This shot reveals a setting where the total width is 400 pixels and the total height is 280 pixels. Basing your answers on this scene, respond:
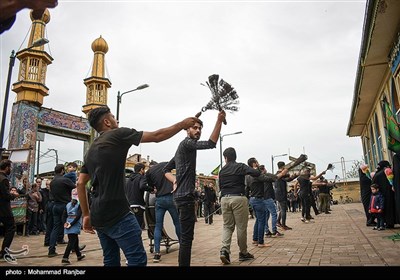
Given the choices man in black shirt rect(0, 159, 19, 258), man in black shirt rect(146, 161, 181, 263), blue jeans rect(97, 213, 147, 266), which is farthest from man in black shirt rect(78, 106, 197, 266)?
man in black shirt rect(0, 159, 19, 258)

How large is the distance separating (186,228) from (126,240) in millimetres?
1387

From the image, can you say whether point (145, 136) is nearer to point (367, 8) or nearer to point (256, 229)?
point (256, 229)

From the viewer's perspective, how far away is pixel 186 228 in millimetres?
3875

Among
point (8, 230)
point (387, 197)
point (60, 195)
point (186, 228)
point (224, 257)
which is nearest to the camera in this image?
point (186, 228)

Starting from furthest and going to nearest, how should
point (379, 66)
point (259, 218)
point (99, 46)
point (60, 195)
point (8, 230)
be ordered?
point (99, 46)
point (379, 66)
point (259, 218)
point (60, 195)
point (8, 230)

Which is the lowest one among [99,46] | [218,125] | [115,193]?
[115,193]

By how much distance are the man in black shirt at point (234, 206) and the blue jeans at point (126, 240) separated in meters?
2.70

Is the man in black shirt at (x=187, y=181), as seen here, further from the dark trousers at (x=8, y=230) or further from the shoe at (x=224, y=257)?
the dark trousers at (x=8, y=230)

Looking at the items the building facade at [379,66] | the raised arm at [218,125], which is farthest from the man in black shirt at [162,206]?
the building facade at [379,66]

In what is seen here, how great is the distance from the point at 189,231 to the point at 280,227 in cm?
756

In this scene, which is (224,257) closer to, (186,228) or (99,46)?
(186,228)

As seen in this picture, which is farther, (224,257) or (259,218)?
(259,218)

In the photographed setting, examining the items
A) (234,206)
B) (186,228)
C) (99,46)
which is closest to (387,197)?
(234,206)
